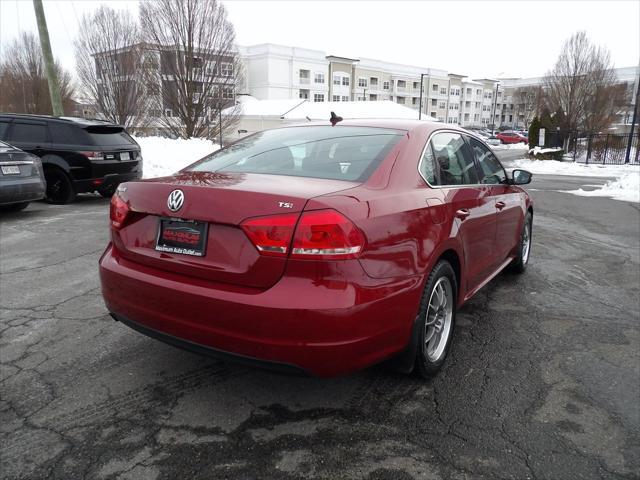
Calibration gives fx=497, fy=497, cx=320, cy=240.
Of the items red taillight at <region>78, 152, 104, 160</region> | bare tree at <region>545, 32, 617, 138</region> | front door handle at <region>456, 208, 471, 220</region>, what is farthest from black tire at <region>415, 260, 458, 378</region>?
bare tree at <region>545, 32, 617, 138</region>

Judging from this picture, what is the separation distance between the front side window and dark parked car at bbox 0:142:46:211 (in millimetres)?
6885

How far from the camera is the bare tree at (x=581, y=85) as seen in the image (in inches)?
1214

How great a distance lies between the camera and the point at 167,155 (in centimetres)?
1717

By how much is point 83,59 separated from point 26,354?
24137mm

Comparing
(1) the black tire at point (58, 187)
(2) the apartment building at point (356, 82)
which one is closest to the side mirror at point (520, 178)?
(1) the black tire at point (58, 187)

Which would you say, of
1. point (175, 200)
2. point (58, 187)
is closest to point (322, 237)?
point (175, 200)

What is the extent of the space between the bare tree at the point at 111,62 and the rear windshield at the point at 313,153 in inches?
886

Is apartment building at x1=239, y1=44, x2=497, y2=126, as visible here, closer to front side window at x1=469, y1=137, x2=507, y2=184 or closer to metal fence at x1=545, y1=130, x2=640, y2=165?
metal fence at x1=545, y1=130, x2=640, y2=165

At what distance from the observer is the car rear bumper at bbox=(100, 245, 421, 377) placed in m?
2.30

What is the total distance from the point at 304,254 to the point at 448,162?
1.73m

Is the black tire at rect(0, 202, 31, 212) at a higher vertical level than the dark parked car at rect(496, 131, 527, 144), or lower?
higher

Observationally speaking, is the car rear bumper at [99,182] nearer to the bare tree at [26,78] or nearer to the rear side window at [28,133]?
the rear side window at [28,133]

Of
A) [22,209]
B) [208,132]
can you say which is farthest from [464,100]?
[22,209]

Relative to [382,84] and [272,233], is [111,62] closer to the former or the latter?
[272,233]
